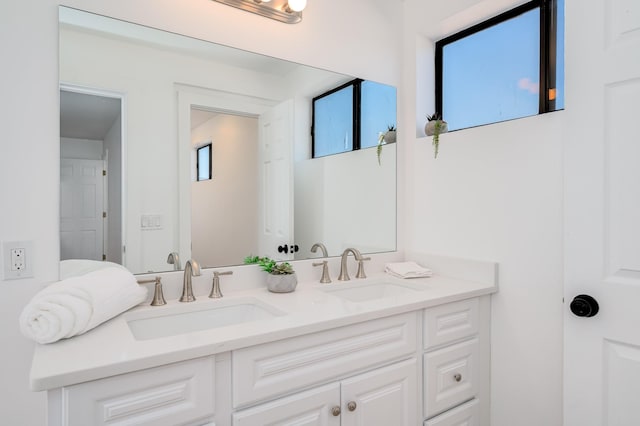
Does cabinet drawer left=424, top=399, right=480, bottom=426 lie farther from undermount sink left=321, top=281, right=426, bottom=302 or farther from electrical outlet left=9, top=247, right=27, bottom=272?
electrical outlet left=9, top=247, right=27, bottom=272

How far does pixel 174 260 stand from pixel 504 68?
180 centimetres

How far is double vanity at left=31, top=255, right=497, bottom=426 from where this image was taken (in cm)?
87

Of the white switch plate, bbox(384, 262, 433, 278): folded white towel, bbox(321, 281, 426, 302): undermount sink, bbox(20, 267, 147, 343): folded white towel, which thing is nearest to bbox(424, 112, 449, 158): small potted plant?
bbox(384, 262, 433, 278): folded white towel

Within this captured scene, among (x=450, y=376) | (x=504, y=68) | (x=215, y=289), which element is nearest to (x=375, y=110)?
(x=504, y=68)

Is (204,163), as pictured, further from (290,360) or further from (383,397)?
(383,397)

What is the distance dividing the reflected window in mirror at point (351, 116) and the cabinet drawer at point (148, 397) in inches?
48.1

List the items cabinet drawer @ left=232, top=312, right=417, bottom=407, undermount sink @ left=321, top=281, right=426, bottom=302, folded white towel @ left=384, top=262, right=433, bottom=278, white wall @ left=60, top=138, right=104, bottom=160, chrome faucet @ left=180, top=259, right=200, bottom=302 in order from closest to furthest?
cabinet drawer @ left=232, top=312, right=417, bottom=407 < white wall @ left=60, top=138, right=104, bottom=160 < chrome faucet @ left=180, top=259, right=200, bottom=302 < undermount sink @ left=321, top=281, right=426, bottom=302 < folded white towel @ left=384, top=262, right=433, bottom=278

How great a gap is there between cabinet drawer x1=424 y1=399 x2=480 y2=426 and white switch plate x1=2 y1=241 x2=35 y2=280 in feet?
5.12

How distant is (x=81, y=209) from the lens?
1.26 metres

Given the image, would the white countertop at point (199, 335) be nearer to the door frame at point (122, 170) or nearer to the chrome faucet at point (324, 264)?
the chrome faucet at point (324, 264)

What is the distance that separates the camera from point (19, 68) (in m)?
1.16

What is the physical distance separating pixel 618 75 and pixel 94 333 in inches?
70.7

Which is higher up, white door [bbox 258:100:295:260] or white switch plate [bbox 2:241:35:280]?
white door [bbox 258:100:295:260]

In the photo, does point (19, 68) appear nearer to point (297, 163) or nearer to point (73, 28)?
point (73, 28)
